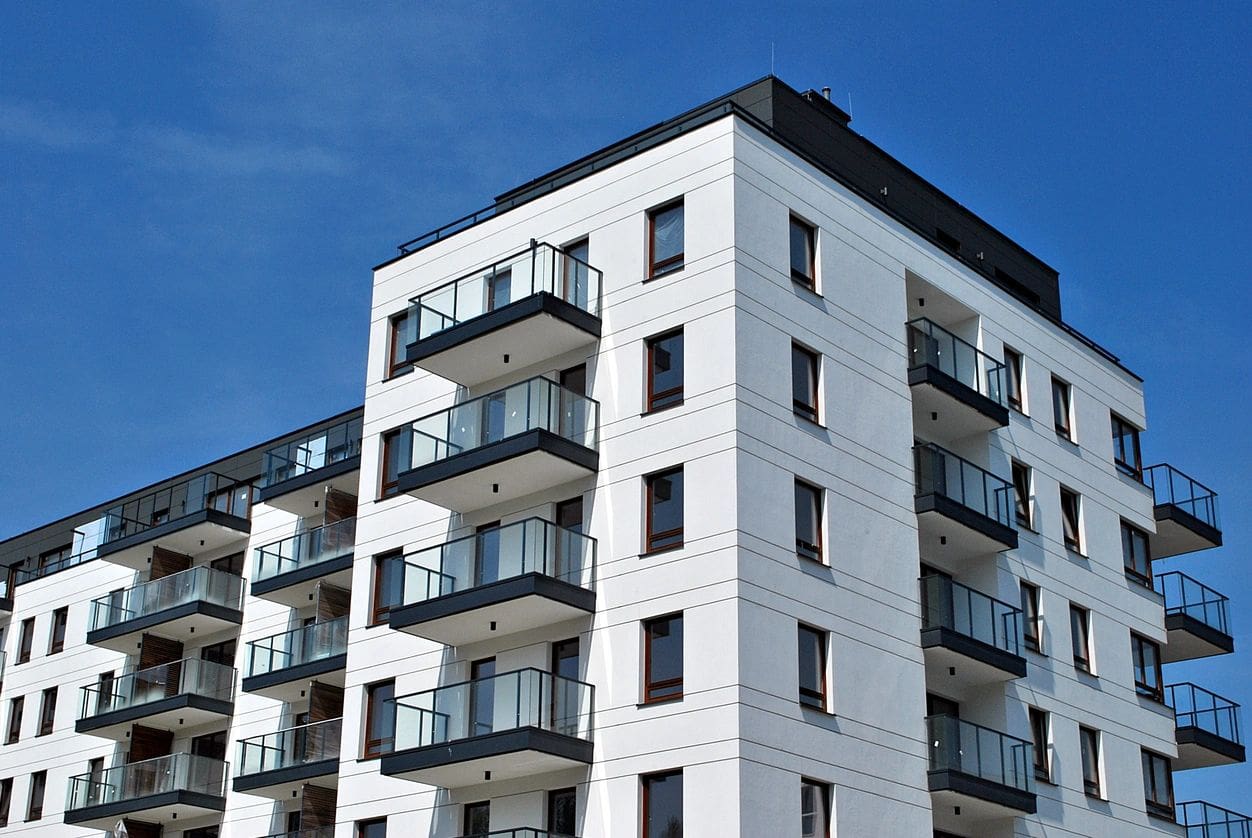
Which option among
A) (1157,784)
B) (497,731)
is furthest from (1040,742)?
(497,731)

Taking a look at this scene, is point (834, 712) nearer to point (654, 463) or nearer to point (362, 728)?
point (654, 463)

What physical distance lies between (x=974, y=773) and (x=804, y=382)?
825 cm

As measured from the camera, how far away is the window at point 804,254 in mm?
33359

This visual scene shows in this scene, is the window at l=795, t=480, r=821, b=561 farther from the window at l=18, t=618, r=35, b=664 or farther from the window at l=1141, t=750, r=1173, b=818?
the window at l=18, t=618, r=35, b=664

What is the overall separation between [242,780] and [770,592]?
16917 millimetres

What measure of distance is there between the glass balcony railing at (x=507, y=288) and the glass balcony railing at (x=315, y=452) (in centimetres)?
799

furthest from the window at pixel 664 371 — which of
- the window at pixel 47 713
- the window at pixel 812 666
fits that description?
the window at pixel 47 713

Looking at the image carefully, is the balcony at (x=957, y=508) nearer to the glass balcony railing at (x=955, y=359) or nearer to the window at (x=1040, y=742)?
the glass balcony railing at (x=955, y=359)

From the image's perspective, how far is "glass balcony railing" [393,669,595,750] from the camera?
30703 mm

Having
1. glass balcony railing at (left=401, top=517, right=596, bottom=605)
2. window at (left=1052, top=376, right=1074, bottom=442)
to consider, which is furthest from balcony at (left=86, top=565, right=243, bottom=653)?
window at (left=1052, top=376, right=1074, bottom=442)

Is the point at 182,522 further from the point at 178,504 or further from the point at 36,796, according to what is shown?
the point at 36,796

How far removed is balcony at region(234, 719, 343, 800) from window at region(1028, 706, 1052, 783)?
15.2 m

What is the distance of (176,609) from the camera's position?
153 ft

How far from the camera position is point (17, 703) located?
54.2m
